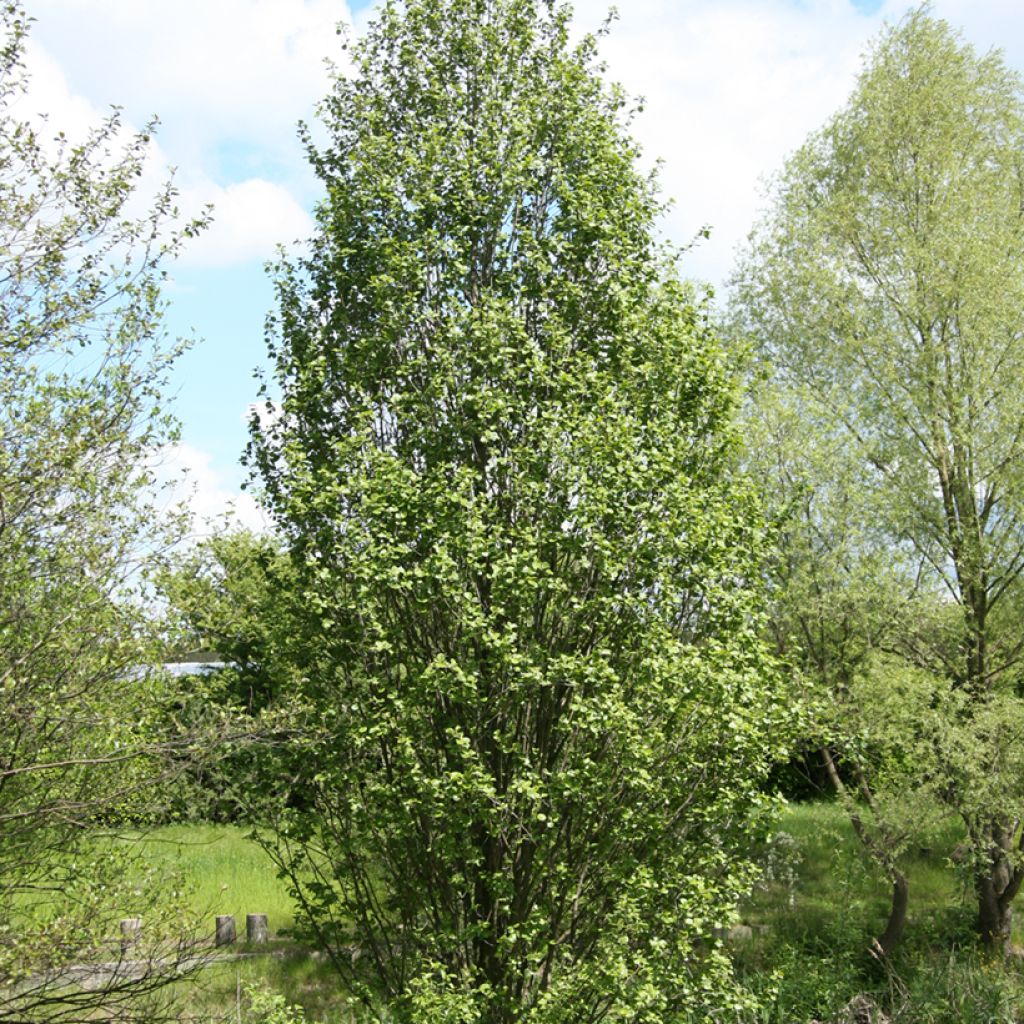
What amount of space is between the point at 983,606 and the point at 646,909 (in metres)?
9.47

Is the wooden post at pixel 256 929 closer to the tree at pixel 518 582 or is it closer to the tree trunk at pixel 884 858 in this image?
the tree at pixel 518 582

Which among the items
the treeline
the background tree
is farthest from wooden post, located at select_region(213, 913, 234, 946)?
the background tree

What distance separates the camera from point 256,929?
51.0ft

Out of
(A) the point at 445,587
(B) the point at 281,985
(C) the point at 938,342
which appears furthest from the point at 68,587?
(C) the point at 938,342

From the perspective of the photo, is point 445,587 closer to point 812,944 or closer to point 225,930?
point 225,930

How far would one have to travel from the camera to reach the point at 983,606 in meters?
15.7

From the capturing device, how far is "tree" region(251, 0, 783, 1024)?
7984 millimetres

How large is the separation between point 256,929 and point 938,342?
1249 centimetres

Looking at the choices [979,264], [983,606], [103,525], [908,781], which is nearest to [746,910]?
[908,781]

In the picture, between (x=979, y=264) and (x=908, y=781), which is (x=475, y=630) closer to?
(x=908, y=781)

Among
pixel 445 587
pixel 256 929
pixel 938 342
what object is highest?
pixel 938 342

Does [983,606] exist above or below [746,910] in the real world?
above

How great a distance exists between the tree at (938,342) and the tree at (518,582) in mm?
6893

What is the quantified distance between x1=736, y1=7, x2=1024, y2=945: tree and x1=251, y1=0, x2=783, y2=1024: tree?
6893mm
